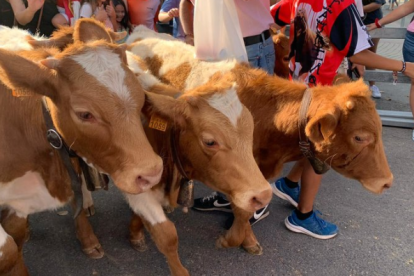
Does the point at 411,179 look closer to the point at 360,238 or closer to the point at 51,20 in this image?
the point at 360,238

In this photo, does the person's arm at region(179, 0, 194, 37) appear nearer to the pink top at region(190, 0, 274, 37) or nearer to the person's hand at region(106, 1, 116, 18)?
the pink top at region(190, 0, 274, 37)

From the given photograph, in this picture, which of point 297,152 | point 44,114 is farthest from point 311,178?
point 44,114

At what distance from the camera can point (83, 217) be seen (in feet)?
9.91

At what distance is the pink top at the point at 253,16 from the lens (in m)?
3.18

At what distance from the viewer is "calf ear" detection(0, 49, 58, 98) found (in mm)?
1809

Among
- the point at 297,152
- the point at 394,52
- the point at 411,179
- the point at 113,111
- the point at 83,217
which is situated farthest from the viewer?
the point at 394,52

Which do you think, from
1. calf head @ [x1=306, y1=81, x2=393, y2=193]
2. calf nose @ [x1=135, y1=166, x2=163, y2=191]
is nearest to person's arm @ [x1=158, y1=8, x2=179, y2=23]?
calf head @ [x1=306, y1=81, x2=393, y2=193]

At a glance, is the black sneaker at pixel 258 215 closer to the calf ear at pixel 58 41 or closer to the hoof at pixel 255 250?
the hoof at pixel 255 250

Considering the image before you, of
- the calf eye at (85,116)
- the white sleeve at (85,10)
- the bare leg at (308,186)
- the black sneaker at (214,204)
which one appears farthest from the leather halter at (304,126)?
the white sleeve at (85,10)

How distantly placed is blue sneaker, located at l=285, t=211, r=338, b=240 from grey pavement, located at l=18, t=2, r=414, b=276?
0.17 ft

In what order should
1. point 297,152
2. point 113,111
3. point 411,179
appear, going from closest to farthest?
1. point 113,111
2. point 297,152
3. point 411,179

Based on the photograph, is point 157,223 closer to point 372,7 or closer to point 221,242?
point 221,242

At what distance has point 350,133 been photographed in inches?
97.7

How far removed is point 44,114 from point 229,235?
1.68m
